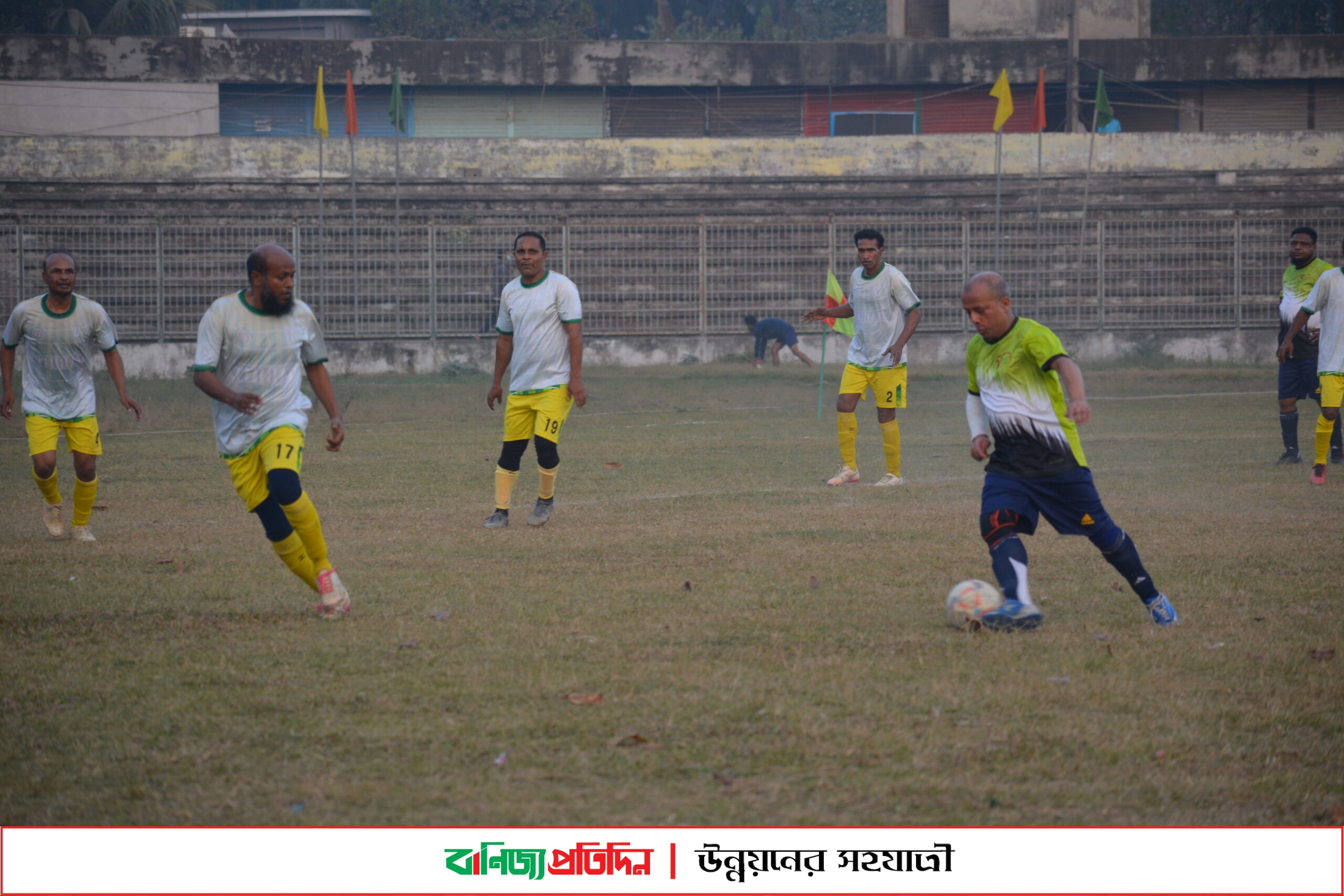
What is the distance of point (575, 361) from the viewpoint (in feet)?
30.2

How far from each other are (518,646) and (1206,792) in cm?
278

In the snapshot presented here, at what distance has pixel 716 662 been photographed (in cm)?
520

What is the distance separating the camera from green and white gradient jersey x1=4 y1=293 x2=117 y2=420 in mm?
9133

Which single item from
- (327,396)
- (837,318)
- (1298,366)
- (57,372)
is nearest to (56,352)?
(57,372)

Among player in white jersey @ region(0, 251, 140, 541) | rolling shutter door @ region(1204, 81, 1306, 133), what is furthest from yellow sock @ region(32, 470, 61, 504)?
rolling shutter door @ region(1204, 81, 1306, 133)

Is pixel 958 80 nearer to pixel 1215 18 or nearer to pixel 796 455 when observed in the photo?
pixel 1215 18

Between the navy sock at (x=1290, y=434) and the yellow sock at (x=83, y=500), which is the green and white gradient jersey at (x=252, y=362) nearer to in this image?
the yellow sock at (x=83, y=500)

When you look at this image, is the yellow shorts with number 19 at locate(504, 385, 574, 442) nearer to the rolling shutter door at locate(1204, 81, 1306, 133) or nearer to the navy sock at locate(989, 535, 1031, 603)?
the navy sock at locate(989, 535, 1031, 603)

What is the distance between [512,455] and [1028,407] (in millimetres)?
A: 4329

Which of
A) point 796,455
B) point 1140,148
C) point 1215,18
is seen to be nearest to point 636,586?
point 796,455

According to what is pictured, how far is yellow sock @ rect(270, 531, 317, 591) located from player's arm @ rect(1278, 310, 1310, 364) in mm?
8358

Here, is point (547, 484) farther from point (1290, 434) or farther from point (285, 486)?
point (1290, 434)

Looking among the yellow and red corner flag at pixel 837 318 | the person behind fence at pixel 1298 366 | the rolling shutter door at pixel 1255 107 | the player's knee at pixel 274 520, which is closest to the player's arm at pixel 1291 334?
the person behind fence at pixel 1298 366

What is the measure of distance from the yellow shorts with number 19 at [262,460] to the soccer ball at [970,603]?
10.2 feet
